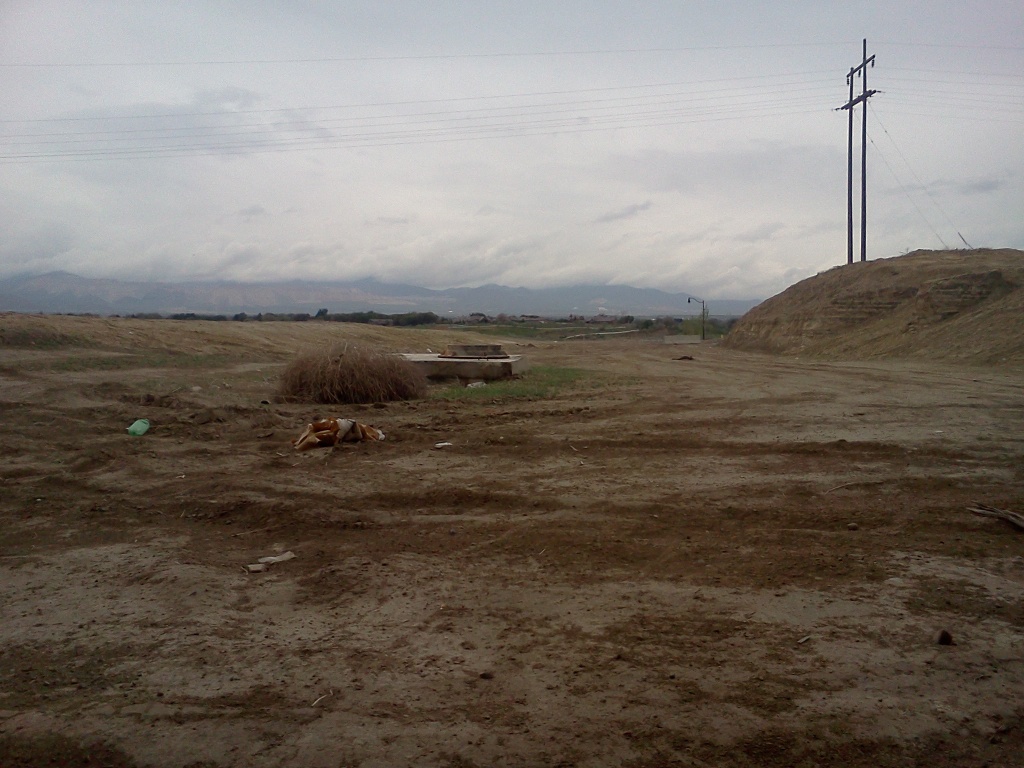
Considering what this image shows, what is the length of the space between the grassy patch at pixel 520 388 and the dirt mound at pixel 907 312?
1117 centimetres

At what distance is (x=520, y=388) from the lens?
14.8 m

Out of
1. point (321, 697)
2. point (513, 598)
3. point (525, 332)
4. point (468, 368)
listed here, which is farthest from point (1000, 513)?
point (525, 332)

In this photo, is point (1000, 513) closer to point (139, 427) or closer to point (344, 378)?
point (139, 427)

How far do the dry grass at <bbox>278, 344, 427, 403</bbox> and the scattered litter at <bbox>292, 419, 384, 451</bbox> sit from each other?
376 centimetres

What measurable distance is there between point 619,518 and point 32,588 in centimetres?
399

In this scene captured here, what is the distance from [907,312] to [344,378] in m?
22.8

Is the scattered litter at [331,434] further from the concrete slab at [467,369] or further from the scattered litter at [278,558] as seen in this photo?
the concrete slab at [467,369]

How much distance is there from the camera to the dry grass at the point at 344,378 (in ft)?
43.3

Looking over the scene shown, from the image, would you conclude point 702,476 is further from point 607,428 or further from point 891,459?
point 607,428

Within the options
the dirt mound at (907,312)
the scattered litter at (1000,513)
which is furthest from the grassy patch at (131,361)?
the dirt mound at (907,312)

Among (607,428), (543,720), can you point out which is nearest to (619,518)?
(543,720)

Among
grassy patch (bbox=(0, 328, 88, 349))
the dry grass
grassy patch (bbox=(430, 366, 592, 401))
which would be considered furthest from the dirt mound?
grassy patch (bbox=(0, 328, 88, 349))

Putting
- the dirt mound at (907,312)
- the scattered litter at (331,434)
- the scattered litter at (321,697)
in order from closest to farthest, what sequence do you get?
the scattered litter at (321,697)
the scattered litter at (331,434)
the dirt mound at (907,312)

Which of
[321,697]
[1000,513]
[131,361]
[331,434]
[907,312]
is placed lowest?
[321,697]
